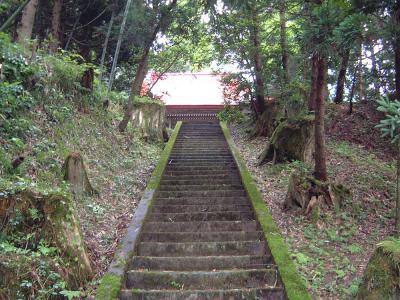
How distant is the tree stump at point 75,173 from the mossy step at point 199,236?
1510 millimetres

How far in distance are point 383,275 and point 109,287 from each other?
3136 millimetres

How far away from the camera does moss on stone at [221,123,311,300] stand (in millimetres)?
4910

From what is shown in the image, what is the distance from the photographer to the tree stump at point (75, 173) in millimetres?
7020

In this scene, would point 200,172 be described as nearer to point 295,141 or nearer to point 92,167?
point 295,141

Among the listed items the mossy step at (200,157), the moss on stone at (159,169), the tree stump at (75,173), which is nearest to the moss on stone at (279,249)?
the moss on stone at (159,169)

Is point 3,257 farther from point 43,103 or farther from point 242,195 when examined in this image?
point 242,195

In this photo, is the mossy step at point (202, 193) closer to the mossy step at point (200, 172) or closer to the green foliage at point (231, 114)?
the mossy step at point (200, 172)

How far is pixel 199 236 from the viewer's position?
6.68 m

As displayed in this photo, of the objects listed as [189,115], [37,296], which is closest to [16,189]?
[37,296]

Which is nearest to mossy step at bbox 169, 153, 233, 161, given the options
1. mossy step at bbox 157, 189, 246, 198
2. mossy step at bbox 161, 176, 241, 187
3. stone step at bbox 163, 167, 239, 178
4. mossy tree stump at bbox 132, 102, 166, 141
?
stone step at bbox 163, 167, 239, 178

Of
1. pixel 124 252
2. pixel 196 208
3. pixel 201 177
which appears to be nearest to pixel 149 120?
pixel 201 177

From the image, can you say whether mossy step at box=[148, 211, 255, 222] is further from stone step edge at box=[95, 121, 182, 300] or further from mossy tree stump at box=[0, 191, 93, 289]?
mossy tree stump at box=[0, 191, 93, 289]

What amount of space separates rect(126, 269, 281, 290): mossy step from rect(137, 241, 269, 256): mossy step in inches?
31.8

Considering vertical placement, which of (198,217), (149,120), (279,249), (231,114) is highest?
(231,114)
